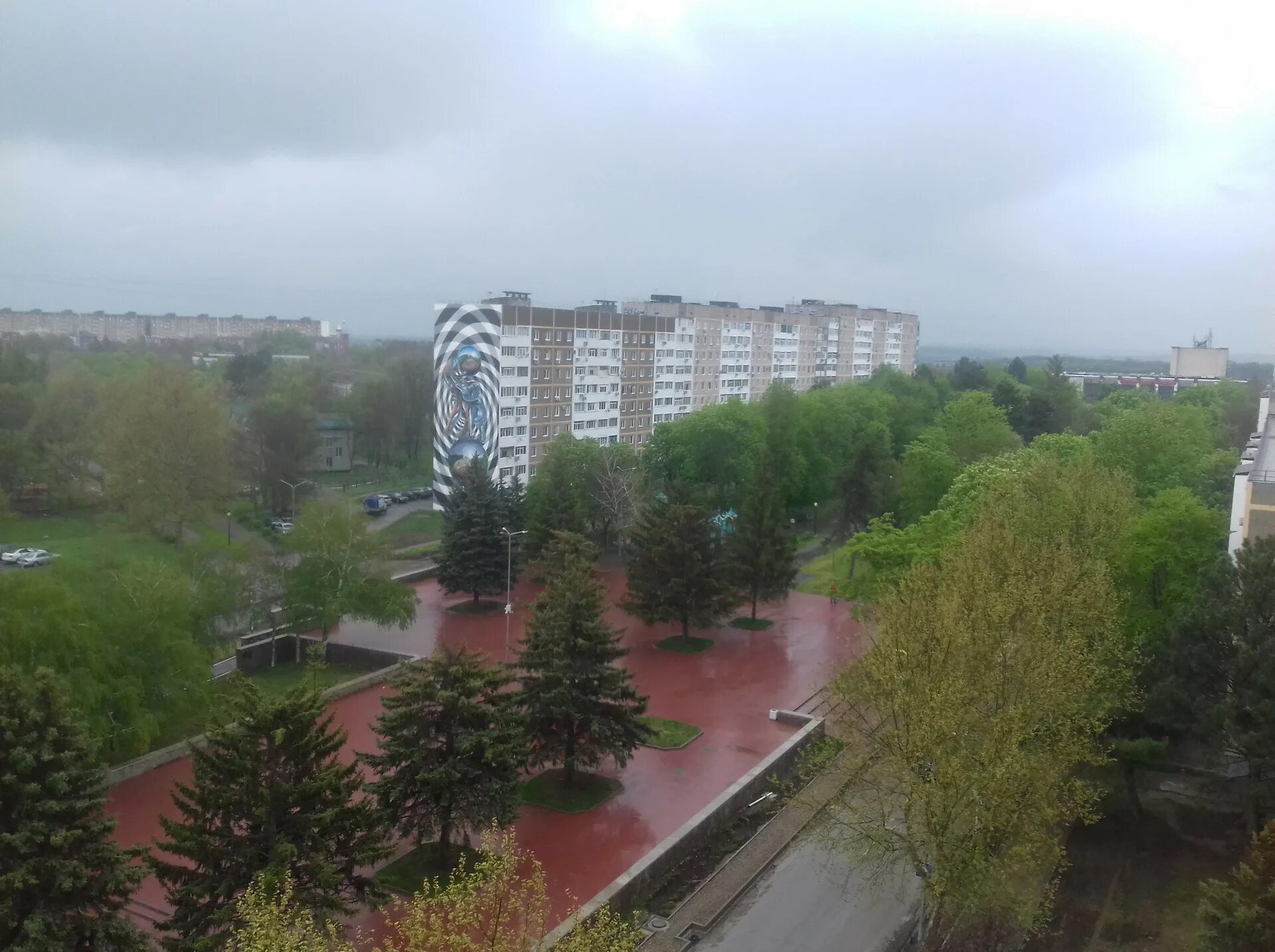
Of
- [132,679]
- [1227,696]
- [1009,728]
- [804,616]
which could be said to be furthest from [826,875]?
[804,616]

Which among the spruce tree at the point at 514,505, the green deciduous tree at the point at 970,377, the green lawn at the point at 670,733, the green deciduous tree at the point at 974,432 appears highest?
the green deciduous tree at the point at 970,377

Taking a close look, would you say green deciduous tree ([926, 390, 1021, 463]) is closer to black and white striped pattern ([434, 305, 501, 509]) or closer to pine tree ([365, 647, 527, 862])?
black and white striped pattern ([434, 305, 501, 509])

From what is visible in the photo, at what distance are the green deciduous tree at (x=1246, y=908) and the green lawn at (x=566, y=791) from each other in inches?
348

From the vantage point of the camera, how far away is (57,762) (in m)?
9.85

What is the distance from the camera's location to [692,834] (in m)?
14.3

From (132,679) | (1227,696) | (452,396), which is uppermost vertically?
(452,396)

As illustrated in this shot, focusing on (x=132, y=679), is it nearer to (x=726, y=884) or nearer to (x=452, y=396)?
(x=726, y=884)

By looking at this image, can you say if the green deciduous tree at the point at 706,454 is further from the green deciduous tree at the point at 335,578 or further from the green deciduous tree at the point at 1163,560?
the green deciduous tree at the point at 1163,560

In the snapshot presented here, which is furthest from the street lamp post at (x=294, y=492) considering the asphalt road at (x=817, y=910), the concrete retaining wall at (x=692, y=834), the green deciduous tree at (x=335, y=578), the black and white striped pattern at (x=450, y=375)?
the asphalt road at (x=817, y=910)

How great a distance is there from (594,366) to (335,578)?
2574 centimetres

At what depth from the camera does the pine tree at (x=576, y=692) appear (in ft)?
51.3

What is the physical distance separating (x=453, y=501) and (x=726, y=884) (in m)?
18.7

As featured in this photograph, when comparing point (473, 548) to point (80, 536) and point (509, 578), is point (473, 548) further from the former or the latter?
point (80, 536)

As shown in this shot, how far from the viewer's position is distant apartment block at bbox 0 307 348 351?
6912 cm
